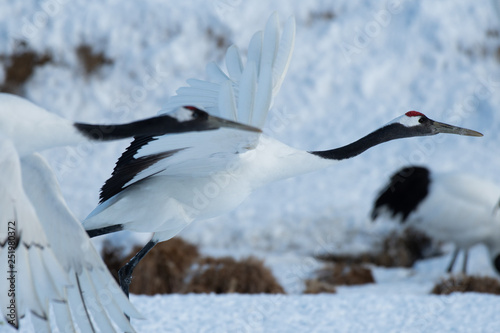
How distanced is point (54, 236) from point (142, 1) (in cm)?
646

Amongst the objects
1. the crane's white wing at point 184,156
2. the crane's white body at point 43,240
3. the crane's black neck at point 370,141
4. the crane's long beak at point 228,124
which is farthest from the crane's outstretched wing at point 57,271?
the crane's black neck at point 370,141

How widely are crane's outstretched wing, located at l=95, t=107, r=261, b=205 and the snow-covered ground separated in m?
2.62

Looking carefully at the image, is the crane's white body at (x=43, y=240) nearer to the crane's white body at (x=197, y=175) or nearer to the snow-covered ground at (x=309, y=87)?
the crane's white body at (x=197, y=175)

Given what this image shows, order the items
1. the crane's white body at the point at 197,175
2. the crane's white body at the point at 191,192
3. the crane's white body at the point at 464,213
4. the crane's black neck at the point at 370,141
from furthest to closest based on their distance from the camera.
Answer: the crane's white body at the point at 464,213 → the crane's black neck at the point at 370,141 → the crane's white body at the point at 191,192 → the crane's white body at the point at 197,175

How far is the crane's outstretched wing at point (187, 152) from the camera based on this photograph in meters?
1.73

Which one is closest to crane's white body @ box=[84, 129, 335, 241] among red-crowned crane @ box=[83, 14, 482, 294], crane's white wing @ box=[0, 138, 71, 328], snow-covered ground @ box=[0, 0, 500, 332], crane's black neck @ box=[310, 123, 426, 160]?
red-crowned crane @ box=[83, 14, 482, 294]

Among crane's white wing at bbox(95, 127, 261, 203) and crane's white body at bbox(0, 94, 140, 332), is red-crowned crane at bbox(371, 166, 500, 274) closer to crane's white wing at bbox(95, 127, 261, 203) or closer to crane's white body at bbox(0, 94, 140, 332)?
crane's white wing at bbox(95, 127, 261, 203)

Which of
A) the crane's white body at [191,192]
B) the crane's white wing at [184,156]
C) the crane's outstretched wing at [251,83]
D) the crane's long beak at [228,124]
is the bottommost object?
the crane's white body at [191,192]

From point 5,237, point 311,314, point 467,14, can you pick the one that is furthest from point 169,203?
point 467,14

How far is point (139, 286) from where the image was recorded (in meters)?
3.91

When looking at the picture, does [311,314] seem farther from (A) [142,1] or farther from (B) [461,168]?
(A) [142,1]

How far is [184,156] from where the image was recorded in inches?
76.1

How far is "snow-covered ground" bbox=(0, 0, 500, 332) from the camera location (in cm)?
557

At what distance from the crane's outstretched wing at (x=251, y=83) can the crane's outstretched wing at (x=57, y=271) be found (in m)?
0.53
